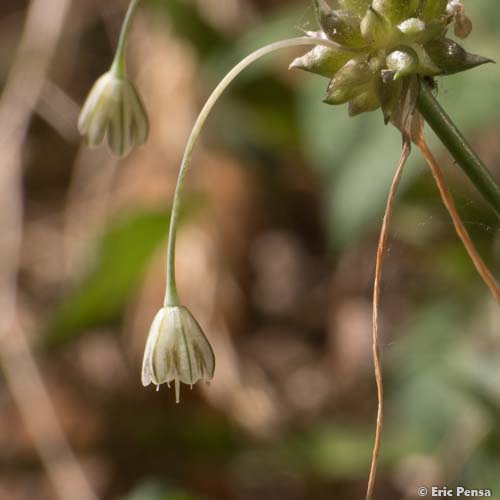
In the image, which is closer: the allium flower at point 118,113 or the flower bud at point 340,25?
the flower bud at point 340,25

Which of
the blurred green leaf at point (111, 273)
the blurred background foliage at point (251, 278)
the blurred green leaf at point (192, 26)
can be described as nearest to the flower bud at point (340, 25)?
the blurred background foliage at point (251, 278)

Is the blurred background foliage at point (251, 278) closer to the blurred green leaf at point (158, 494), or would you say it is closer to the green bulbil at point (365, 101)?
the blurred green leaf at point (158, 494)

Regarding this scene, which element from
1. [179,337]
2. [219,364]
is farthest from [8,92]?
[179,337]

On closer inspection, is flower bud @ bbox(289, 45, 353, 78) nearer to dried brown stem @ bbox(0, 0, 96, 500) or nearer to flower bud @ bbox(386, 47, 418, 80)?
flower bud @ bbox(386, 47, 418, 80)

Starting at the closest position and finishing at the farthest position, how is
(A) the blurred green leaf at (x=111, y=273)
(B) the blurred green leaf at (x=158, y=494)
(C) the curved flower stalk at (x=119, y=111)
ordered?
(C) the curved flower stalk at (x=119, y=111) → (B) the blurred green leaf at (x=158, y=494) → (A) the blurred green leaf at (x=111, y=273)

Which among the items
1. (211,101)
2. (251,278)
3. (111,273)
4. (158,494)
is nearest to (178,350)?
(211,101)

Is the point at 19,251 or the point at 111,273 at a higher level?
the point at 19,251

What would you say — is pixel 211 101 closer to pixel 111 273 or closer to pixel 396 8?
pixel 396 8
